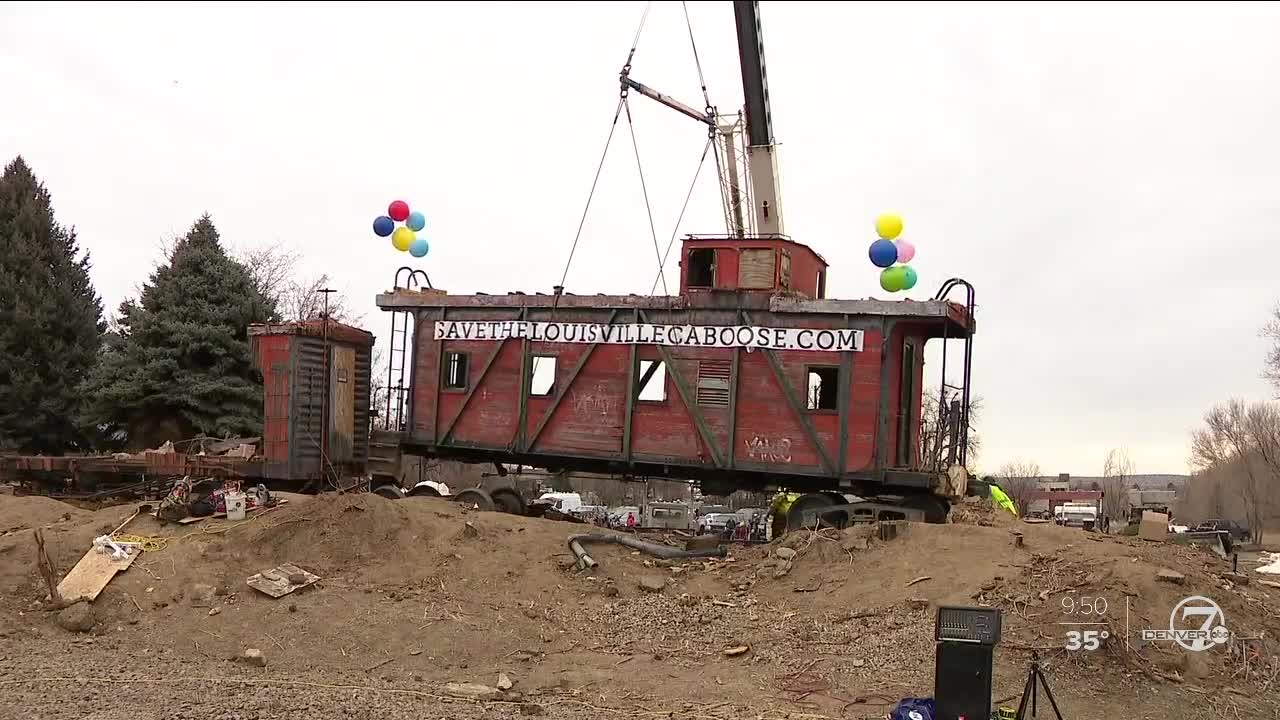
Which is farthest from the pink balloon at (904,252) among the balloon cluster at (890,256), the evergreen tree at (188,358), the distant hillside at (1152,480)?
the distant hillside at (1152,480)

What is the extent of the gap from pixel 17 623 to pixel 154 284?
19.2 metres

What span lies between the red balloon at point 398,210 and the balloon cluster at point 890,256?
883 cm

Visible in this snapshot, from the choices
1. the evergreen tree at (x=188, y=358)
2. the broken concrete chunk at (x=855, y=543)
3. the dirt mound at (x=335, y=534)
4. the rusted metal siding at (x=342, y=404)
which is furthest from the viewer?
the evergreen tree at (x=188, y=358)

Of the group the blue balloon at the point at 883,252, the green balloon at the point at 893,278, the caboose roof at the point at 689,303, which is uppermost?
the blue balloon at the point at 883,252

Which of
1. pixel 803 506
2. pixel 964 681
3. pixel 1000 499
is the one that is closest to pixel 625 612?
pixel 803 506

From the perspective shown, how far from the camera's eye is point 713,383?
17.3 metres

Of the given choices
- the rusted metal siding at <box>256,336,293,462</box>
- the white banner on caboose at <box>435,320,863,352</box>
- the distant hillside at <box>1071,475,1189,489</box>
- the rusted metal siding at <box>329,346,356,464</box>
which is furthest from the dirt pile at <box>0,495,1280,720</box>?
the distant hillside at <box>1071,475,1189,489</box>

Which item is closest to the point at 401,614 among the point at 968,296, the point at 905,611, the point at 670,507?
the point at 905,611

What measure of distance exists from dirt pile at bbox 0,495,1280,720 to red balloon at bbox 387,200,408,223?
6.62m

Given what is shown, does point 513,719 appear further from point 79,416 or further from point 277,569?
point 79,416

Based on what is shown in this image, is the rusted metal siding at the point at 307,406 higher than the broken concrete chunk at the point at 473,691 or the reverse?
higher

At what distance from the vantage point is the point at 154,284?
2930 cm

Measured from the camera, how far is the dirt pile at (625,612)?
10.1m

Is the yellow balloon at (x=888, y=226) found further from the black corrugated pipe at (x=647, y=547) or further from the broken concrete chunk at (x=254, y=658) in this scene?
the broken concrete chunk at (x=254, y=658)
